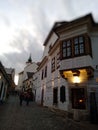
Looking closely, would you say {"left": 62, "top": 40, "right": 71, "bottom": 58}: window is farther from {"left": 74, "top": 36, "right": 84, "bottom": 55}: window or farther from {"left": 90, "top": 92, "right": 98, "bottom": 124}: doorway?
{"left": 90, "top": 92, "right": 98, "bottom": 124}: doorway

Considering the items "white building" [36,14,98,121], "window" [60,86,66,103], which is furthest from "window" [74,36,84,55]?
"window" [60,86,66,103]

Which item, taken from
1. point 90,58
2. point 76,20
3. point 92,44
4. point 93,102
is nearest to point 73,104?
point 93,102

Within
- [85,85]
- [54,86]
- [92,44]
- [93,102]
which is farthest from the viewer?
[54,86]

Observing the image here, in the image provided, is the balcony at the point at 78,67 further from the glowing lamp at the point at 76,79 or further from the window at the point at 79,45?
the window at the point at 79,45

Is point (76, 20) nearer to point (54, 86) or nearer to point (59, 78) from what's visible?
point (59, 78)

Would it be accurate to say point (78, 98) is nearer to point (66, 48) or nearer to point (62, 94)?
point (62, 94)

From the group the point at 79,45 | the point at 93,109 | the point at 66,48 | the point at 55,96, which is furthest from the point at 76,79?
the point at 55,96

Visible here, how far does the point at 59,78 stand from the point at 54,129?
6.75m

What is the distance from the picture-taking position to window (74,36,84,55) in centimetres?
1112

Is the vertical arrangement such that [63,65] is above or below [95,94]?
above

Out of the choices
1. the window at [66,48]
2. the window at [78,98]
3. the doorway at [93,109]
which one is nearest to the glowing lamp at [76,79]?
the window at [78,98]

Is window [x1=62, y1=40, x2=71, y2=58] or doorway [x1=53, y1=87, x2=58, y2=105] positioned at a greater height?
window [x1=62, y1=40, x2=71, y2=58]

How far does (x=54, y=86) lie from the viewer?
14844 millimetres

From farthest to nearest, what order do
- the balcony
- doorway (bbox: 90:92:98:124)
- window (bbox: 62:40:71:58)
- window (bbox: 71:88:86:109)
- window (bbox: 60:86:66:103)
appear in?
1. window (bbox: 60:86:66:103)
2. window (bbox: 62:40:71:58)
3. window (bbox: 71:88:86:109)
4. the balcony
5. doorway (bbox: 90:92:98:124)
